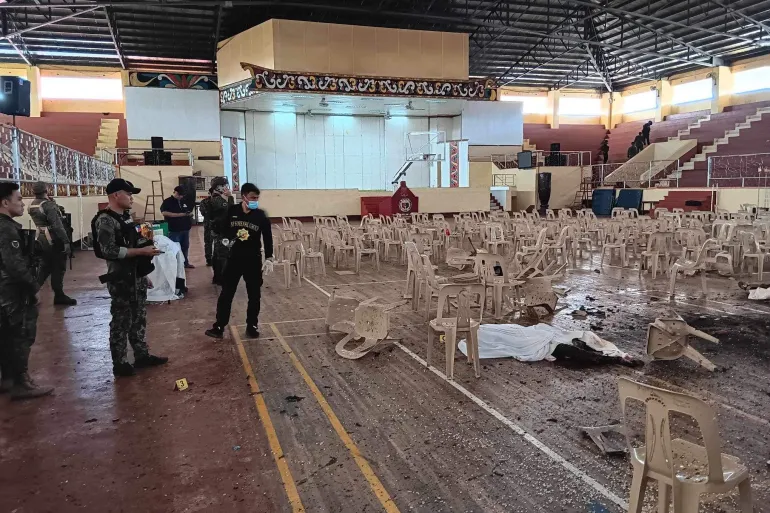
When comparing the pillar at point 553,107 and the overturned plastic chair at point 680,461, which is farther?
the pillar at point 553,107

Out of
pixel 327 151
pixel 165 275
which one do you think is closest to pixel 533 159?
pixel 327 151

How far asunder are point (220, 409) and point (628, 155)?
30.6m

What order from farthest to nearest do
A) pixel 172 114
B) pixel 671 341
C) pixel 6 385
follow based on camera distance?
pixel 172 114 < pixel 671 341 < pixel 6 385

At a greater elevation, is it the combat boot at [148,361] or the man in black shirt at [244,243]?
the man in black shirt at [244,243]

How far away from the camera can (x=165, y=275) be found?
303 inches

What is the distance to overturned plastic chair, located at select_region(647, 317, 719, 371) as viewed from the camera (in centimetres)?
479

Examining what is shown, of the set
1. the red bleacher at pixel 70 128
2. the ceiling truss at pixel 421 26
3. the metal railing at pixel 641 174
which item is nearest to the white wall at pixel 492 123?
the ceiling truss at pixel 421 26

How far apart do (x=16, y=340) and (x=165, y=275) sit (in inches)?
139

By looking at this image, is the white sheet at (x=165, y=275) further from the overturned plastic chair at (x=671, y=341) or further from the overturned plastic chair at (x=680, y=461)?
the overturned plastic chair at (x=680, y=461)

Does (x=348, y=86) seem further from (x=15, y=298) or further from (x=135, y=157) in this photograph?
(x=15, y=298)

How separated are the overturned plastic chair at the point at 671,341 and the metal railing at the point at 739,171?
58.9ft

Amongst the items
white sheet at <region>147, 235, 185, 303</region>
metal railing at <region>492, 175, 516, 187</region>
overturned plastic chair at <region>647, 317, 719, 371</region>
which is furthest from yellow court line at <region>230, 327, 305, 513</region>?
metal railing at <region>492, 175, 516, 187</region>

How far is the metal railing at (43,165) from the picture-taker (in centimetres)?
818

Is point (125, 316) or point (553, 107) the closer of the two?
point (125, 316)
